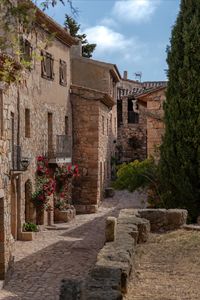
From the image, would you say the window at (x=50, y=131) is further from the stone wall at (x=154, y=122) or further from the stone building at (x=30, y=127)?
the stone wall at (x=154, y=122)

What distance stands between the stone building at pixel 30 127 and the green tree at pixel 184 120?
398 cm

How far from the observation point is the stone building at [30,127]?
12.5m

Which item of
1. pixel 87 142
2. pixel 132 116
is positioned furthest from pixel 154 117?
pixel 132 116

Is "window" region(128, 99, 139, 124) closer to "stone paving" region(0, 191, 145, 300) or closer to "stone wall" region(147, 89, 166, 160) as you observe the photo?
"stone paving" region(0, 191, 145, 300)

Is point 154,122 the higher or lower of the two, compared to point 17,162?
higher

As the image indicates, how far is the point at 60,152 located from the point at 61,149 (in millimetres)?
351

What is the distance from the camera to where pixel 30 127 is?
61.4 ft

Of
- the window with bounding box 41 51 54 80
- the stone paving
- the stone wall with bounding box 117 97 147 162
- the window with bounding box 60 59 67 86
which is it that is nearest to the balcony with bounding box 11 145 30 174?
the stone paving

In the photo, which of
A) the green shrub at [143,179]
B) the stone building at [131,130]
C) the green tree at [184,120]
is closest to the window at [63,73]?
the green shrub at [143,179]

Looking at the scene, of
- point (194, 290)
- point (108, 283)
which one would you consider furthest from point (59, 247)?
point (108, 283)

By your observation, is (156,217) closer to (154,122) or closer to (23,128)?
(23,128)

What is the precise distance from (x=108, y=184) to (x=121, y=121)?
37.3 ft

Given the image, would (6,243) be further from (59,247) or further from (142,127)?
(142,127)

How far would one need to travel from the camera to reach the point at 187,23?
50.8 feet
